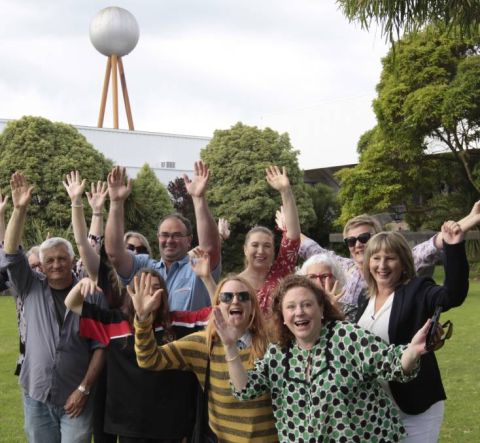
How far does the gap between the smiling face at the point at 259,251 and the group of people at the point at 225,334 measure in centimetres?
1

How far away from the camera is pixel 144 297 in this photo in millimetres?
3725

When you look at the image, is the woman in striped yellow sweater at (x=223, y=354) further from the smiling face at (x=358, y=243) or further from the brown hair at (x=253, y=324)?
the smiling face at (x=358, y=243)

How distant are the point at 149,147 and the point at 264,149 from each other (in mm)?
9970

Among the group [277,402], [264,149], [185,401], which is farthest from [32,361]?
[264,149]

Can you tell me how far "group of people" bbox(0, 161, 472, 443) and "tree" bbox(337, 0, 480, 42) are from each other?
3.39 m

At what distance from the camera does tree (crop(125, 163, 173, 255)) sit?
1070 inches

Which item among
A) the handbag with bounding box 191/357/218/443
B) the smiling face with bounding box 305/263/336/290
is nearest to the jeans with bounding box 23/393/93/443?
the handbag with bounding box 191/357/218/443

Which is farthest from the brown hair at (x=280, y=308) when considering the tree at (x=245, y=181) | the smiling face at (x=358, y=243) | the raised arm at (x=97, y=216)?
the tree at (x=245, y=181)

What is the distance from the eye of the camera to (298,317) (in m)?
3.25

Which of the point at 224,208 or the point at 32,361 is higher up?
the point at 224,208

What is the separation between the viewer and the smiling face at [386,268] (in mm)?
3609

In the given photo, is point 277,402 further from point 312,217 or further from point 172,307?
point 312,217

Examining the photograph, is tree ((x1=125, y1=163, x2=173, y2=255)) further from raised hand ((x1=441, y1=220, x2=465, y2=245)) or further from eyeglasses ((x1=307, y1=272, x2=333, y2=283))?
raised hand ((x1=441, y1=220, x2=465, y2=245))

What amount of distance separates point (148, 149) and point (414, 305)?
37.8m
